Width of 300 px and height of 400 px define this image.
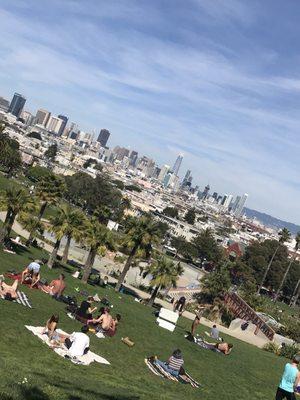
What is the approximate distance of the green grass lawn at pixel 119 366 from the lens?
10.5 meters

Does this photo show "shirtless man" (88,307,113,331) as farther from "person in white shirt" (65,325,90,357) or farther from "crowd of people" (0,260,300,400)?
"person in white shirt" (65,325,90,357)

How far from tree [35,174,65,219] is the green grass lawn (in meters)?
13.1

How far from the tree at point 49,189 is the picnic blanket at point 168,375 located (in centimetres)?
2572

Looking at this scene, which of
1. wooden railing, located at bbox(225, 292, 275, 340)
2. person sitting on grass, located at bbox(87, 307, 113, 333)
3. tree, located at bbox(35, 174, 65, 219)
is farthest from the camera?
tree, located at bbox(35, 174, 65, 219)

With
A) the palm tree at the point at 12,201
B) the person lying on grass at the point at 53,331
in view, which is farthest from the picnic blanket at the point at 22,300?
the palm tree at the point at 12,201

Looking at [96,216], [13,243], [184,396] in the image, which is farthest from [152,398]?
[96,216]

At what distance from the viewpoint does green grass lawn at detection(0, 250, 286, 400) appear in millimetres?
10531

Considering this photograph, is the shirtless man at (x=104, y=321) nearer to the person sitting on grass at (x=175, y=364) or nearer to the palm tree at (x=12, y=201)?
the person sitting on grass at (x=175, y=364)

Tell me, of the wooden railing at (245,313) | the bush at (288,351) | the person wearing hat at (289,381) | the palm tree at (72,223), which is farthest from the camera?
the wooden railing at (245,313)

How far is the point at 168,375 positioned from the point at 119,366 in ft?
5.56

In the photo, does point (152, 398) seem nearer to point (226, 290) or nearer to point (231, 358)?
point (231, 358)

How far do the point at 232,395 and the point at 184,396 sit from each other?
314 cm

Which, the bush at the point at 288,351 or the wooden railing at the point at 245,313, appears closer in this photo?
the bush at the point at 288,351

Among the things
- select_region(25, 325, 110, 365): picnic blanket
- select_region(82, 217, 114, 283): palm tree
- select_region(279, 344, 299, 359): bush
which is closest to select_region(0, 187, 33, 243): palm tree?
select_region(82, 217, 114, 283): palm tree
